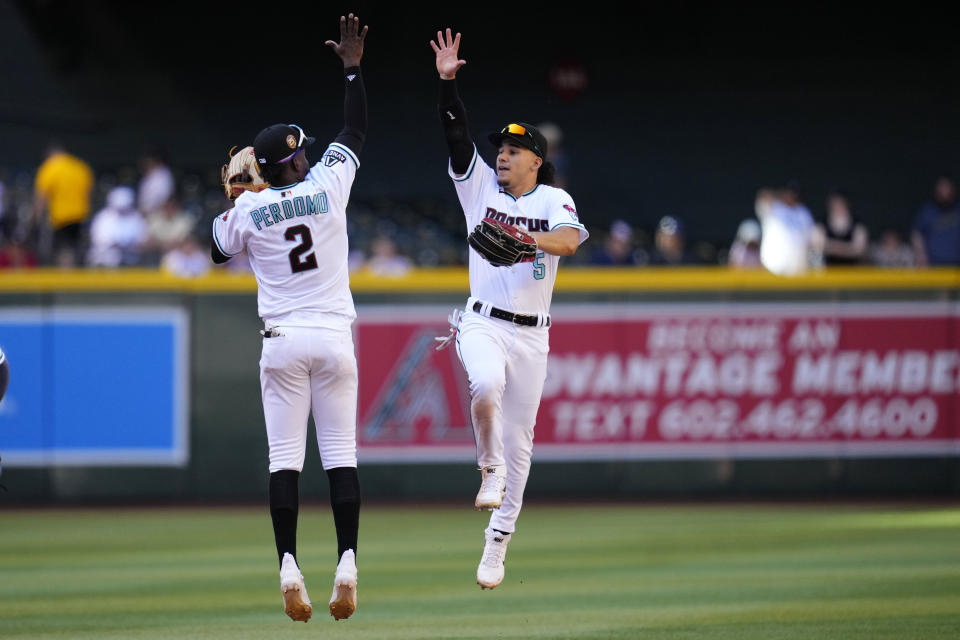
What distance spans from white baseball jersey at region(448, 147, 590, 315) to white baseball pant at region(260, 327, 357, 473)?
97cm

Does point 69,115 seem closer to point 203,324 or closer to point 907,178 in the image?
point 203,324

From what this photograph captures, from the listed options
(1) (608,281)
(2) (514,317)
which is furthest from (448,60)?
(1) (608,281)

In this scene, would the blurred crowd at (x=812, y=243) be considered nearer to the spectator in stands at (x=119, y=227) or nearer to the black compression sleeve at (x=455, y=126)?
the spectator in stands at (x=119, y=227)

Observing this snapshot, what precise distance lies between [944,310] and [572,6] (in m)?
11.7

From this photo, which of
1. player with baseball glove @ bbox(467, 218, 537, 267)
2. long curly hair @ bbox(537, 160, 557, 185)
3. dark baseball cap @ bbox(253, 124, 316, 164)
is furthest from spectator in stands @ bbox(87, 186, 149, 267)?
player with baseball glove @ bbox(467, 218, 537, 267)

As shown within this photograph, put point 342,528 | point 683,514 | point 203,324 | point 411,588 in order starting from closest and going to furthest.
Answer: point 342,528, point 411,588, point 683,514, point 203,324

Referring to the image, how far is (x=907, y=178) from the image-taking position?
23094 mm

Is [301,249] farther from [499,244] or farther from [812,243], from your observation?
[812,243]

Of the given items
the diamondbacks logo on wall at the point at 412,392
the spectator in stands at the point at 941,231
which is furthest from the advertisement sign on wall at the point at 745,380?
the spectator in stands at the point at 941,231

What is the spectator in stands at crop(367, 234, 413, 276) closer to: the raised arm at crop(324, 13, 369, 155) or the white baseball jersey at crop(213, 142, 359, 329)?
the raised arm at crop(324, 13, 369, 155)

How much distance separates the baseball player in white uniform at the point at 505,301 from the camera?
7480 millimetres

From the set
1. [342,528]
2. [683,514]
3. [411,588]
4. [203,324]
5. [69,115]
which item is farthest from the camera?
[69,115]

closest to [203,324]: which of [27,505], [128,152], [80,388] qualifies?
[80,388]

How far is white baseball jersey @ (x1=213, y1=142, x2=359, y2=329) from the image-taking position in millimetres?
6891
